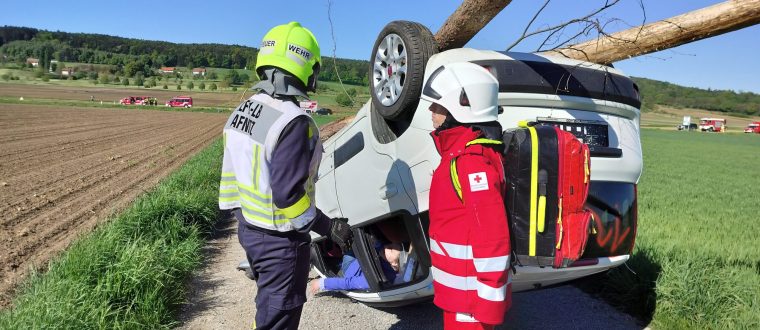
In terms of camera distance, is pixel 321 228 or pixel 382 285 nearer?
pixel 321 228

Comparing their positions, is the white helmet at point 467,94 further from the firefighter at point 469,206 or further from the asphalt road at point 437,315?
the asphalt road at point 437,315

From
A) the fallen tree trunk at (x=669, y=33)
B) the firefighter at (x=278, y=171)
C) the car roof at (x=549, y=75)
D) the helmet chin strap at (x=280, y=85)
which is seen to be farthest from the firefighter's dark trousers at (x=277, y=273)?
the fallen tree trunk at (x=669, y=33)

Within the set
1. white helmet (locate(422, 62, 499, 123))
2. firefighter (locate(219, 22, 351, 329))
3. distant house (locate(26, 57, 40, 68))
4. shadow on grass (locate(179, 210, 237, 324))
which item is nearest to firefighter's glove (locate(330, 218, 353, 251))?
firefighter (locate(219, 22, 351, 329))

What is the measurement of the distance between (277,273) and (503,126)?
1.41 m

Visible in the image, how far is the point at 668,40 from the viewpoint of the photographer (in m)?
3.31

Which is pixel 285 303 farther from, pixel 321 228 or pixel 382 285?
pixel 382 285

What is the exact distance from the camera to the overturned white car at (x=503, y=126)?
9.64 ft

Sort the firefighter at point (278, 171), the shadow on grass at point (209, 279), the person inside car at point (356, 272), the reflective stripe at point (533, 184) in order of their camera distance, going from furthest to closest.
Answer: the shadow on grass at point (209, 279), the person inside car at point (356, 272), the firefighter at point (278, 171), the reflective stripe at point (533, 184)

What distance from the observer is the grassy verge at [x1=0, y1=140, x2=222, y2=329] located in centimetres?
337

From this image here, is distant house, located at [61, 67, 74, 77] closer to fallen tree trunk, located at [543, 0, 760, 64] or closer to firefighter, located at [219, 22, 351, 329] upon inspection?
firefighter, located at [219, 22, 351, 329]

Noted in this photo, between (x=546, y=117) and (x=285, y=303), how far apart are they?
169cm

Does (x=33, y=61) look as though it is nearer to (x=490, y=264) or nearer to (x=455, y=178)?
(x=455, y=178)

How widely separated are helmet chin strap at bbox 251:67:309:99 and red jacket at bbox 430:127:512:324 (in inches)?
32.8

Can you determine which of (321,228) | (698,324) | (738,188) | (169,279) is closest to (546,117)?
(321,228)
